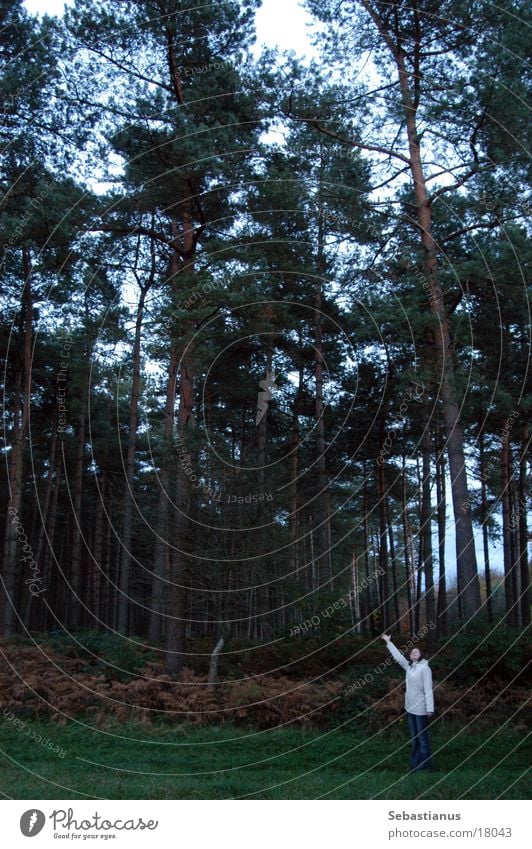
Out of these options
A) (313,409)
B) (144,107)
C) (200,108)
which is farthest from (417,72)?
(313,409)

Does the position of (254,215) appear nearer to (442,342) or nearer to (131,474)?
(442,342)

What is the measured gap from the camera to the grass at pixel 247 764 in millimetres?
9539

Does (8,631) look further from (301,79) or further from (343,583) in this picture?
(301,79)

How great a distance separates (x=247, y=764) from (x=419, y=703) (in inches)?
111

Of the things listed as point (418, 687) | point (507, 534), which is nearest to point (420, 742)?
point (418, 687)

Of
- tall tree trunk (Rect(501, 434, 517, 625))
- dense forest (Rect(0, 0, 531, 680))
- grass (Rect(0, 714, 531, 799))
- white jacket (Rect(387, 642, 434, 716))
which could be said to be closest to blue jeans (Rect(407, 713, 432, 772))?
Result: white jacket (Rect(387, 642, 434, 716))

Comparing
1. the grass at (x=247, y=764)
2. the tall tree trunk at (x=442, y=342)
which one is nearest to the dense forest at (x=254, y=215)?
the tall tree trunk at (x=442, y=342)

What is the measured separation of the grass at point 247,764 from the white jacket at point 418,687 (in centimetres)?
84

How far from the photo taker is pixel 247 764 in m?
11.7

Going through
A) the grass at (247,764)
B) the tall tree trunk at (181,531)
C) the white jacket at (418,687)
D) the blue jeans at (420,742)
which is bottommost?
the grass at (247,764)

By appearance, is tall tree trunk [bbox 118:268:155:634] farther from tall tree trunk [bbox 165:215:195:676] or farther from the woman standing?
the woman standing

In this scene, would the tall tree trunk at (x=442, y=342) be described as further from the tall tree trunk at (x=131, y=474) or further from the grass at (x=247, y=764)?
the tall tree trunk at (x=131, y=474)
